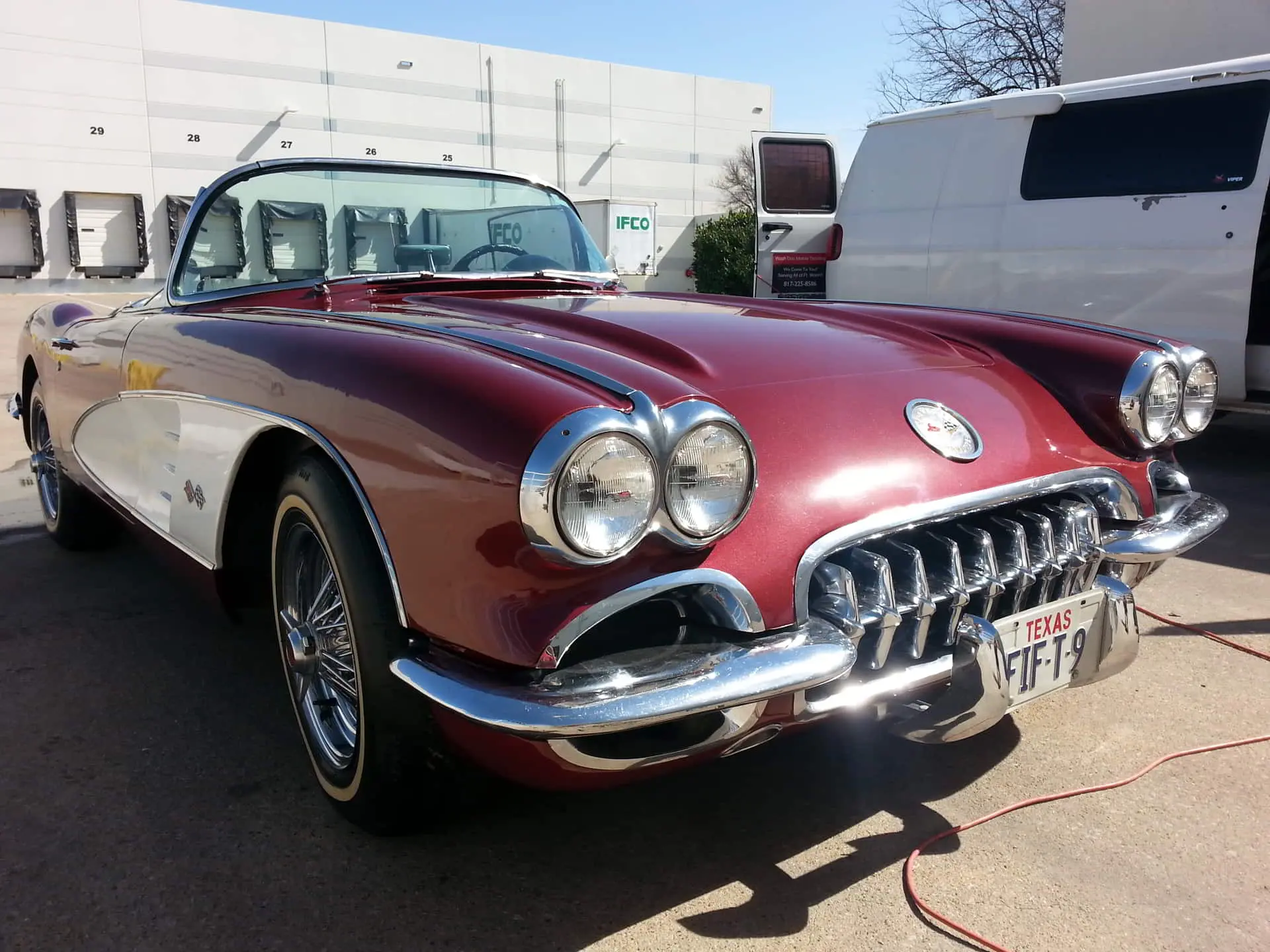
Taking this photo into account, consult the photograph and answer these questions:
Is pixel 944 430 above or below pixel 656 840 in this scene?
above

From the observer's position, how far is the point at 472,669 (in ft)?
5.33

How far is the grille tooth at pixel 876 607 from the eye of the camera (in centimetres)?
180

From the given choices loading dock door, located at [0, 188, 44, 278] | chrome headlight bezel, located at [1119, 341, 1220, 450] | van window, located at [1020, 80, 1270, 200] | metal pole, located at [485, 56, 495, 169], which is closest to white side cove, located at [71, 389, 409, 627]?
chrome headlight bezel, located at [1119, 341, 1220, 450]

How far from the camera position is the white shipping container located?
22062mm

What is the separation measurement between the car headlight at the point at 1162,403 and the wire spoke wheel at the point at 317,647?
194 centimetres

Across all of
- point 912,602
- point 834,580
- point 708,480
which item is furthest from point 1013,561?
point 708,480

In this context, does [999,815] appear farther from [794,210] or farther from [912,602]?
[794,210]

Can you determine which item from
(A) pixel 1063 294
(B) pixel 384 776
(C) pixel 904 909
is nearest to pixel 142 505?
(B) pixel 384 776

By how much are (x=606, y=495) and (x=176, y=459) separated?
4.97 ft

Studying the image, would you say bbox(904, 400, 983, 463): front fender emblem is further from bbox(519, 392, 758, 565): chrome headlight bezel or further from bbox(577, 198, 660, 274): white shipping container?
bbox(577, 198, 660, 274): white shipping container

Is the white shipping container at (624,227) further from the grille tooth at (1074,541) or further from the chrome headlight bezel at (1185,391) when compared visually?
the grille tooth at (1074,541)

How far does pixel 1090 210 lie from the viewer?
5480 millimetres

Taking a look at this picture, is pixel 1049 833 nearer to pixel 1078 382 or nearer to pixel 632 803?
pixel 632 803

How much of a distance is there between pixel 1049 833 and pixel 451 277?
210cm
